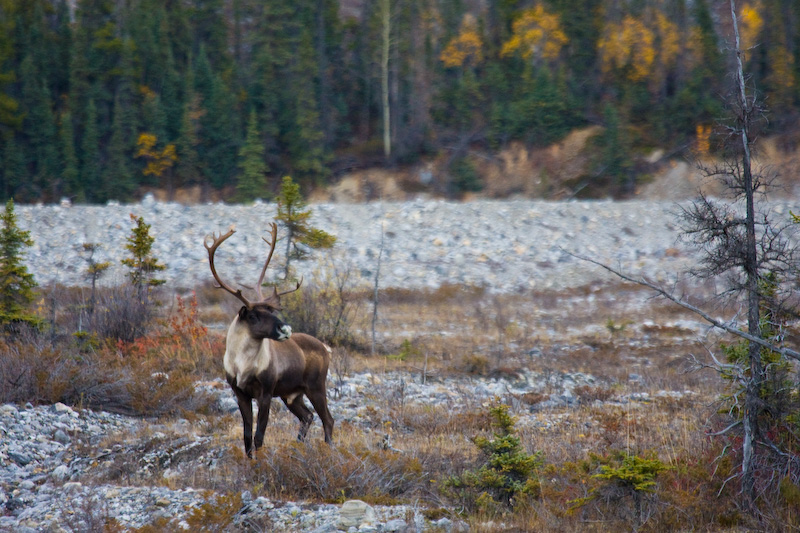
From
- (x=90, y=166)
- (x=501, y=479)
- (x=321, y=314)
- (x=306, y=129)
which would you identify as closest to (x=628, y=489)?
(x=501, y=479)

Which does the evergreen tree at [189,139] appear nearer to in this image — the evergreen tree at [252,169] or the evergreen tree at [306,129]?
the evergreen tree at [252,169]

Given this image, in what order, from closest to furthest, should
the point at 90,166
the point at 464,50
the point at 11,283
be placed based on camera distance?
the point at 11,283 < the point at 90,166 < the point at 464,50

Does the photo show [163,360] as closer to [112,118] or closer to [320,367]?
[320,367]

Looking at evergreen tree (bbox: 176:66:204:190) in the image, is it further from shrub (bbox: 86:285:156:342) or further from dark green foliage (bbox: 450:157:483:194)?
shrub (bbox: 86:285:156:342)

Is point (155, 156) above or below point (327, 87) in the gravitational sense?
below

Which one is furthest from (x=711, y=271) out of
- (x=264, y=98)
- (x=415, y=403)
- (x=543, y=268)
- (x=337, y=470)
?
(x=264, y=98)

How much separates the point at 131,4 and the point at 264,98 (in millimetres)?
18312

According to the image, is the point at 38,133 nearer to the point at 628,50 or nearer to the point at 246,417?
the point at 628,50

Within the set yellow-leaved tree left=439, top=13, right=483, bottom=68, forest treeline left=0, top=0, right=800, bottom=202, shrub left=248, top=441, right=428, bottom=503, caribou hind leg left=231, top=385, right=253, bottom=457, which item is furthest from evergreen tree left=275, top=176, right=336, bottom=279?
yellow-leaved tree left=439, top=13, right=483, bottom=68

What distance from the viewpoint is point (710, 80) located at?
4816 cm

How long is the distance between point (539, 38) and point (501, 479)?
5274 cm

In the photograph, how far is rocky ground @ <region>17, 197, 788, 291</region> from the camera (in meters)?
28.8

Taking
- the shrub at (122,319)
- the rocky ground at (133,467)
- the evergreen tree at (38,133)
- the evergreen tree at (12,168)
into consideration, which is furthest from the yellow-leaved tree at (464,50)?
the rocky ground at (133,467)

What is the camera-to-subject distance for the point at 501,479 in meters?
6.29
